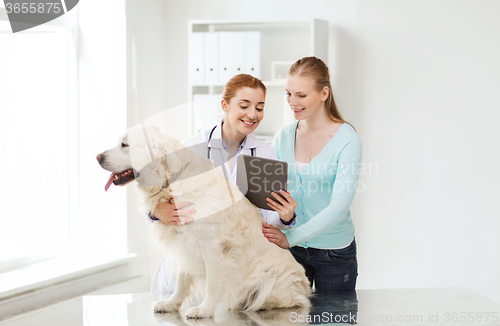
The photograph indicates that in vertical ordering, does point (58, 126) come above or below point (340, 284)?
above

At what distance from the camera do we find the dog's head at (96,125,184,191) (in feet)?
4.58

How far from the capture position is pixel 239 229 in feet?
4.83

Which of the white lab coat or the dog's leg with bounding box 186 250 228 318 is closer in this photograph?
the dog's leg with bounding box 186 250 228 318

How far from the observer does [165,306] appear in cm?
155

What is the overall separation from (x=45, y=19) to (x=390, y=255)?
3.52m

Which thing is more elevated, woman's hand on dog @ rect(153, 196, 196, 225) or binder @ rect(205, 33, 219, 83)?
binder @ rect(205, 33, 219, 83)

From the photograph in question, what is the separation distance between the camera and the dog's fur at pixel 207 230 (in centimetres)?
141

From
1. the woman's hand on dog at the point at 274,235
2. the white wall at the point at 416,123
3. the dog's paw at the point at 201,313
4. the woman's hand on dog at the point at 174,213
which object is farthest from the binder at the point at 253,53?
the dog's paw at the point at 201,313

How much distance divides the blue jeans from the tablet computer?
41 cm

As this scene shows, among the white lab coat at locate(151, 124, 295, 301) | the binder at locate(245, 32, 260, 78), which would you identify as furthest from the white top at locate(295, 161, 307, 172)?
the binder at locate(245, 32, 260, 78)

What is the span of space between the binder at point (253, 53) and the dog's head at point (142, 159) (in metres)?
2.03

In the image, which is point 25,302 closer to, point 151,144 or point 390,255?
point 151,144

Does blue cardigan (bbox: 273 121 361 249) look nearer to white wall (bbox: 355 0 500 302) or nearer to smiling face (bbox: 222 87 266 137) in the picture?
smiling face (bbox: 222 87 266 137)

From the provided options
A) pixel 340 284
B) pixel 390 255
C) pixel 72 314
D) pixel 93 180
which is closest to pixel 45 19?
pixel 93 180
